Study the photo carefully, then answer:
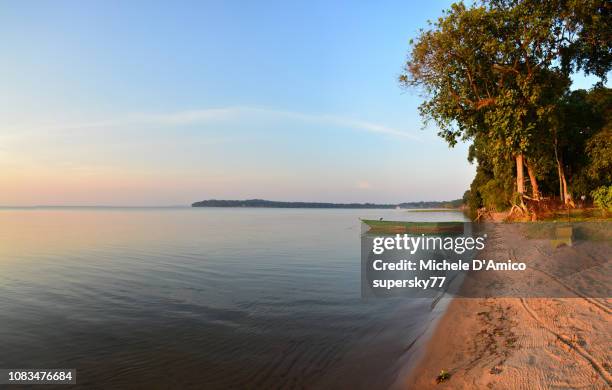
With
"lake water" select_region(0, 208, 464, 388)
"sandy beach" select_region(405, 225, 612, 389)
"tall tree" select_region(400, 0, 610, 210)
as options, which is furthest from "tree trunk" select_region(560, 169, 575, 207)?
"sandy beach" select_region(405, 225, 612, 389)

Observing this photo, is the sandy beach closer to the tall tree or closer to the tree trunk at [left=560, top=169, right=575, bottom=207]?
the tall tree

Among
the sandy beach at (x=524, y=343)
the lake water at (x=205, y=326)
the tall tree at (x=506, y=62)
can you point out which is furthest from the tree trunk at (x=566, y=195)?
the sandy beach at (x=524, y=343)

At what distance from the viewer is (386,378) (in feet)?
27.2

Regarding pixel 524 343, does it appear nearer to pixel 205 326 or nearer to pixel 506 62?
pixel 205 326

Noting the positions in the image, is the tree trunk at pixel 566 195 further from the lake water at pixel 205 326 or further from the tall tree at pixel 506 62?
the lake water at pixel 205 326

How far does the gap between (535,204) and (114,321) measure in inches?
1223

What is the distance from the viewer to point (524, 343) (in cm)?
779

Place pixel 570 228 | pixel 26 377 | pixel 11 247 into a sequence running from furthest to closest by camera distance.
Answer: pixel 11 247, pixel 570 228, pixel 26 377

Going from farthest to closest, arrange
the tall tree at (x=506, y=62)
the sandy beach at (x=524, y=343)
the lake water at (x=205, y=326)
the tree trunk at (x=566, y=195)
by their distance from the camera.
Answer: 1. the tree trunk at (x=566, y=195)
2. the tall tree at (x=506, y=62)
3. the lake water at (x=205, y=326)
4. the sandy beach at (x=524, y=343)

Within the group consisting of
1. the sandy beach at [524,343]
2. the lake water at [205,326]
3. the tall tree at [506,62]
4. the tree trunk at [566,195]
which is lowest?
the lake water at [205,326]

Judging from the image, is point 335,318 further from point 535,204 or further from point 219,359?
point 535,204

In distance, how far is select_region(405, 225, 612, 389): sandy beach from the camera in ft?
20.9

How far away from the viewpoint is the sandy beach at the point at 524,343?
638cm

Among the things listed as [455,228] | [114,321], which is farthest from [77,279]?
[455,228]
